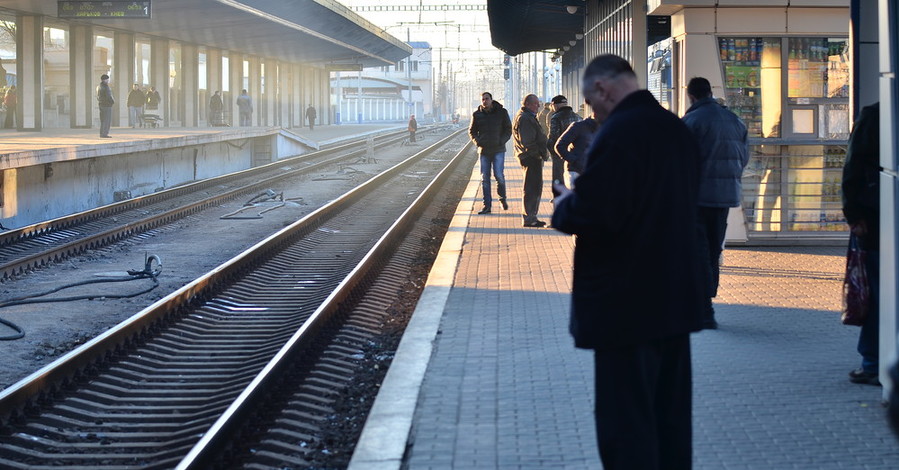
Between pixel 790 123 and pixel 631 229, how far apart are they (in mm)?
9109

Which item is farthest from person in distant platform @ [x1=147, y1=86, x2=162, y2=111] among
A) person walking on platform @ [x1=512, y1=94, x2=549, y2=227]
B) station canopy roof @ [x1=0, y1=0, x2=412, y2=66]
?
person walking on platform @ [x1=512, y1=94, x2=549, y2=227]

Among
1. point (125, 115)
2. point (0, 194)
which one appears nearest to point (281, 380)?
point (0, 194)

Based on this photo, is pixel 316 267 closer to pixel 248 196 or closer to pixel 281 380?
pixel 281 380

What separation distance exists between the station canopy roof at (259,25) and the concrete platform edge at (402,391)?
20231mm

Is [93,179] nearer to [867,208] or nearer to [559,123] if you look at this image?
[559,123]

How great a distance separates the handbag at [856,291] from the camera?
6324 mm

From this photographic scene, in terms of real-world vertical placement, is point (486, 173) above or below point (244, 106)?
below

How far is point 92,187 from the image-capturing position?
70.8 ft

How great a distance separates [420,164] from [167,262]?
23.2 metres

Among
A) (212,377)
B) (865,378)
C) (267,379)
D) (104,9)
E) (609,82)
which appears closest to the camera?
(609,82)

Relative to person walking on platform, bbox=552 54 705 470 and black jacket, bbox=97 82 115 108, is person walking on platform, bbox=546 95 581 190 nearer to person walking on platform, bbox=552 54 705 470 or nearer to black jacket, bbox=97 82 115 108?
person walking on platform, bbox=552 54 705 470

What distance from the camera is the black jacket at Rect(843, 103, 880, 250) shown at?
617 centimetres

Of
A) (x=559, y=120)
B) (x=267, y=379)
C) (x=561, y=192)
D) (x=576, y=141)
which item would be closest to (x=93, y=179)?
(x=559, y=120)

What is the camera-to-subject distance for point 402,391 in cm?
635
